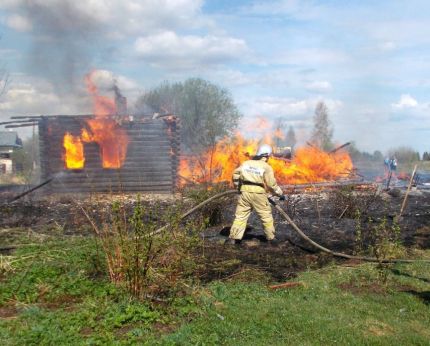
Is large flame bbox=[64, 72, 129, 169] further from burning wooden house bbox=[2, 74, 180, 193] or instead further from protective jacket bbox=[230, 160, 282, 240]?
protective jacket bbox=[230, 160, 282, 240]

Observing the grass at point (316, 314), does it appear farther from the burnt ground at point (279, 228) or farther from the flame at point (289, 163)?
the flame at point (289, 163)

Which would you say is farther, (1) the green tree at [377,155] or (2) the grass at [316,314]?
(1) the green tree at [377,155]

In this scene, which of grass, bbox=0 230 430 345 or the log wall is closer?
grass, bbox=0 230 430 345

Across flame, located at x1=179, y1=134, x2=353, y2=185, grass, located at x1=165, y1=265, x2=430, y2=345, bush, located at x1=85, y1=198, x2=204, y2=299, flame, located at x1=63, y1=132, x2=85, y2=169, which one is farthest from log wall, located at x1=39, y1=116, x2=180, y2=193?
bush, located at x1=85, y1=198, x2=204, y2=299

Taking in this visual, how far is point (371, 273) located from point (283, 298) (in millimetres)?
1723

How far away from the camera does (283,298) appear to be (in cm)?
529

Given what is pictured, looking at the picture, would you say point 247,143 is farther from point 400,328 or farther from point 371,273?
point 400,328

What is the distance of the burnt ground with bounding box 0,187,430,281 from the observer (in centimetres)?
693

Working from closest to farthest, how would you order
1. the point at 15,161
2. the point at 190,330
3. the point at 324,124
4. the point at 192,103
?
the point at 190,330 → the point at 15,161 → the point at 192,103 → the point at 324,124

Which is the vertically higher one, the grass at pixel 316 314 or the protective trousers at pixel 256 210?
the protective trousers at pixel 256 210

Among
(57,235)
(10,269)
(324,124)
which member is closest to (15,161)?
(57,235)

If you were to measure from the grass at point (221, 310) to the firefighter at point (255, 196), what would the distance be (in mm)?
1961

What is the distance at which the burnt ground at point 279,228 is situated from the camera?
22.7ft

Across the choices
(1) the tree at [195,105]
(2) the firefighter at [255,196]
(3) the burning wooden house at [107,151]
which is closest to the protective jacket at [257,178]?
(2) the firefighter at [255,196]
